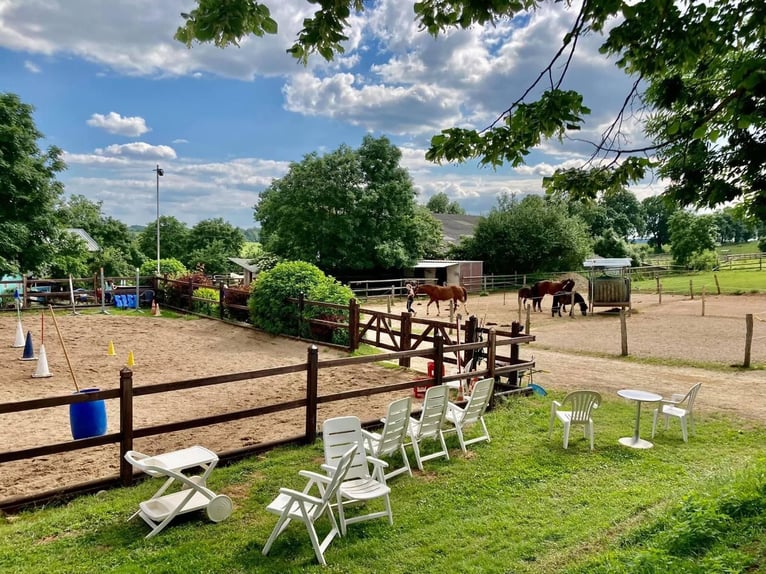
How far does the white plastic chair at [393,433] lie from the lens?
16.2 ft

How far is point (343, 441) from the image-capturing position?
15.2 ft

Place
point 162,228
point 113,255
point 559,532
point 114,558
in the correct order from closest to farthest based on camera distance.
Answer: point 114,558 < point 559,532 < point 113,255 < point 162,228

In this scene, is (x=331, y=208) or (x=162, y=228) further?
(x=162, y=228)

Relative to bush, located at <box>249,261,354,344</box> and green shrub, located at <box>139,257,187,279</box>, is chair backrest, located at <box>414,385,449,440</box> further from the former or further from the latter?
green shrub, located at <box>139,257,187,279</box>

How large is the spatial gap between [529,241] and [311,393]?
115 feet

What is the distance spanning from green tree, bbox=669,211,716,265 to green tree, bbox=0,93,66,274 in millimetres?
49155

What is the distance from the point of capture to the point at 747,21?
11.0ft

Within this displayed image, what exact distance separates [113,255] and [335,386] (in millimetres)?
32842

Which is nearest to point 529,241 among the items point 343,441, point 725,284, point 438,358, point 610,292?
point 725,284

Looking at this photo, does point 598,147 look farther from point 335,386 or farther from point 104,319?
point 104,319

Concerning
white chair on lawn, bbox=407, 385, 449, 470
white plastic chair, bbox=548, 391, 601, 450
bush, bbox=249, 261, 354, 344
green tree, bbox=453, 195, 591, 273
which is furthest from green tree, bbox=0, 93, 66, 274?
green tree, bbox=453, 195, 591, 273

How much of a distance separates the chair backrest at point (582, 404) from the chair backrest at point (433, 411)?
1602 millimetres

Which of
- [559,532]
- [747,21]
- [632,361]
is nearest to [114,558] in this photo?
[559,532]

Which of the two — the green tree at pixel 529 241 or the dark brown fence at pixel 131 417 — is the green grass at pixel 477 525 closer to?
the dark brown fence at pixel 131 417
